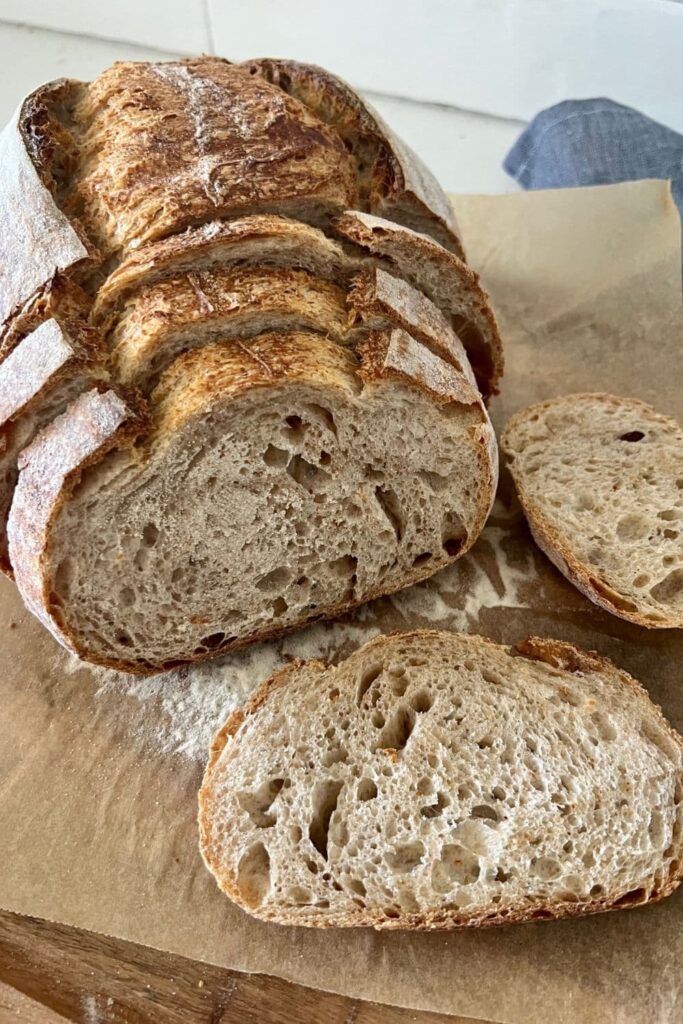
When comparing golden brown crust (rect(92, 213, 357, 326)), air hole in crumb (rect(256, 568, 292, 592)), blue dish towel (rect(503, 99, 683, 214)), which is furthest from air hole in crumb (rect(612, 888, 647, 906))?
blue dish towel (rect(503, 99, 683, 214))

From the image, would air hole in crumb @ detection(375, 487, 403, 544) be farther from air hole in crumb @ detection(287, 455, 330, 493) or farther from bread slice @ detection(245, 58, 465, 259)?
bread slice @ detection(245, 58, 465, 259)

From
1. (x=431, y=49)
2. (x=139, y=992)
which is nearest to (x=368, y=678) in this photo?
(x=139, y=992)

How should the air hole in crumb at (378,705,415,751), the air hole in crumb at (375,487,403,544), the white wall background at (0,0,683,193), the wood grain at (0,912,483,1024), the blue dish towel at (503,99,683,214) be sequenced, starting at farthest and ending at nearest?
the white wall background at (0,0,683,193), the blue dish towel at (503,99,683,214), the air hole in crumb at (375,487,403,544), the air hole in crumb at (378,705,415,751), the wood grain at (0,912,483,1024)

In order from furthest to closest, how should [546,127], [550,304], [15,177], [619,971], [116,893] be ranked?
[546,127] < [550,304] < [15,177] < [116,893] < [619,971]

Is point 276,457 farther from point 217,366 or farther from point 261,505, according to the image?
point 217,366

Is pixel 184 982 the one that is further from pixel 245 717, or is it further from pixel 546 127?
pixel 546 127

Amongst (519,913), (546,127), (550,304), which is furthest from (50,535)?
(546,127)

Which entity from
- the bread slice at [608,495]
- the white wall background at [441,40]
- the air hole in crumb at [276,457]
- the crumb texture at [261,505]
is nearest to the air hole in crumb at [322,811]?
the crumb texture at [261,505]
